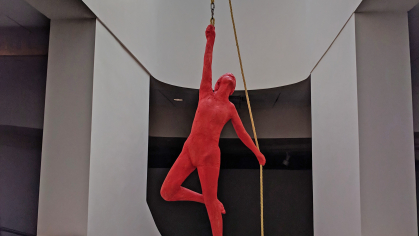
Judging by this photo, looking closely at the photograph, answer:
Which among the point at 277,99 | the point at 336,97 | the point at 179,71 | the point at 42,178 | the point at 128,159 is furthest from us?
the point at 277,99

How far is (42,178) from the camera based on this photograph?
7.08 feet

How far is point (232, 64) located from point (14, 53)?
292 cm

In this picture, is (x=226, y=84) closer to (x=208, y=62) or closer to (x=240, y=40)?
(x=208, y=62)

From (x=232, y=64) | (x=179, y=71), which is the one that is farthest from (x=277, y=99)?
(x=179, y=71)

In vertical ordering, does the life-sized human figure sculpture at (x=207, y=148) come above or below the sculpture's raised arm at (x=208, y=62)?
below

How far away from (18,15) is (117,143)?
4.24ft

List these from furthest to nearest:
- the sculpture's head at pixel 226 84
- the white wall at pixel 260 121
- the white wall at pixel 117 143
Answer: the white wall at pixel 260 121
the sculpture's head at pixel 226 84
the white wall at pixel 117 143

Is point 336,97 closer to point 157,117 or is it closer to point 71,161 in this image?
point 71,161

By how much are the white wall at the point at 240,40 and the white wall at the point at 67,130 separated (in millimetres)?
1123

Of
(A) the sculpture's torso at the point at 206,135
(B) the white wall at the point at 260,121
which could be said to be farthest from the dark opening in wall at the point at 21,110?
(B) the white wall at the point at 260,121

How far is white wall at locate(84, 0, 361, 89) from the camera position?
12.1ft

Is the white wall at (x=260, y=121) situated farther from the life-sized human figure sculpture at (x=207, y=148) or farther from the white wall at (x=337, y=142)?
the life-sized human figure sculpture at (x=207, y=148)

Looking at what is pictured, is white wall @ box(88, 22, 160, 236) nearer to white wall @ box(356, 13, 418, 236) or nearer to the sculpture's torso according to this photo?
the sculpture's torso

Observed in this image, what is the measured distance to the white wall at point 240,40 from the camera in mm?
3689
